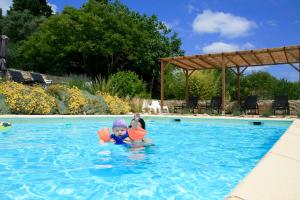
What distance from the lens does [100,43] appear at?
2311 cm

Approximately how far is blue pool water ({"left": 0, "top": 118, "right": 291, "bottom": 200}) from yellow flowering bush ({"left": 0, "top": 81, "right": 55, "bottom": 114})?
120 inches

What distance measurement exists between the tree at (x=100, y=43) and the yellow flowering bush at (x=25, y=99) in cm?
1007

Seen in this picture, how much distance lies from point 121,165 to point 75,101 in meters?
8.96

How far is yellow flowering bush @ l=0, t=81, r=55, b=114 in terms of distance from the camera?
12413 mm

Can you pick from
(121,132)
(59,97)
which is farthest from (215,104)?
(121,132)

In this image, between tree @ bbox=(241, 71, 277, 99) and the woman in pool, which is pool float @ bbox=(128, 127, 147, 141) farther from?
tree @ bbox=(241, 71, 277, 99)

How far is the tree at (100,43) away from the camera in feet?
76.2

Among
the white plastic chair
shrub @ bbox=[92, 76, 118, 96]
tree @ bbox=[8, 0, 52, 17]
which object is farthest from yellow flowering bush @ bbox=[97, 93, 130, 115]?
tree @ bbox=[8, 0, 52, 17]

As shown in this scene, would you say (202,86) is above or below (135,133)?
above

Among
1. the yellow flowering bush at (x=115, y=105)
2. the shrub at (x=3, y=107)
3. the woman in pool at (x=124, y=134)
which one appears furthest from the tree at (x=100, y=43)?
the woman in pool at (x=124, y=134)

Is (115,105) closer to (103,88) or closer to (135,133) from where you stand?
(103,88)

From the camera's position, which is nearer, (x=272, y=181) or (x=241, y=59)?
(x=272, y=181)

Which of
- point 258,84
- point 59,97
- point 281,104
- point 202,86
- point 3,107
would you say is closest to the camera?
point 3,107

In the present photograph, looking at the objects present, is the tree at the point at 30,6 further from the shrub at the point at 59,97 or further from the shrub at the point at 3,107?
the shrub at the point at 3,107
